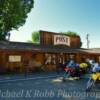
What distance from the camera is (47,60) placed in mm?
26484

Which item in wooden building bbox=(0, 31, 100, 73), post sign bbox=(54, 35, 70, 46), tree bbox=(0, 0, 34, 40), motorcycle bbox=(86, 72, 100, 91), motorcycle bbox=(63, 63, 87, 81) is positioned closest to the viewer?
motorcycle bbox=(86, 72, 100, 91)

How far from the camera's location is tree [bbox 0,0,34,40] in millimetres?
32406

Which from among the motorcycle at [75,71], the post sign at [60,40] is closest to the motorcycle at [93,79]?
the motorcycle at [75,71]

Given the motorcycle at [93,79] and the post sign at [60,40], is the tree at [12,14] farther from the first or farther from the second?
the motorcycle at [93,79]

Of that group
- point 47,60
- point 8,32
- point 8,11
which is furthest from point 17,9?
A: point 47,60

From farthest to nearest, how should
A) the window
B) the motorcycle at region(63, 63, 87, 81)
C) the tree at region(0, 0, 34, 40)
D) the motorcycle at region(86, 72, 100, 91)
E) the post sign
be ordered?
the tree at region(0, 0, 34, 40), the post sign, the window, the motorcycle at region(63, 63, 87, 81), the motorcycle at region(86, 72, 100, 91)

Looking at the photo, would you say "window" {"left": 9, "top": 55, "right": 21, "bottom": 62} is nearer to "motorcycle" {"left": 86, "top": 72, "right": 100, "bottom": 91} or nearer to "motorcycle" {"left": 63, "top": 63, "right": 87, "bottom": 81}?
"motorcycle" {"left": 63, "top": 63, "right": 87, "bottom": 81}

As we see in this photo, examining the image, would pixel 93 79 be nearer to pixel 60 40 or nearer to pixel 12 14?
pixel 60 40

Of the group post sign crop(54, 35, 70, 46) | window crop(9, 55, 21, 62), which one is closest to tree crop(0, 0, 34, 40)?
post sign crop(54, 35, 70, 46)

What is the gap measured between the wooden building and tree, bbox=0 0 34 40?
22.6 feet

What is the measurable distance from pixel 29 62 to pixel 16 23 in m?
12.2

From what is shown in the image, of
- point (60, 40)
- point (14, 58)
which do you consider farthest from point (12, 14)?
point (14, 58)

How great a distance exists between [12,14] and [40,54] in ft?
33.7

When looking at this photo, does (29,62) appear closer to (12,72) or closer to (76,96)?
(12,72)
